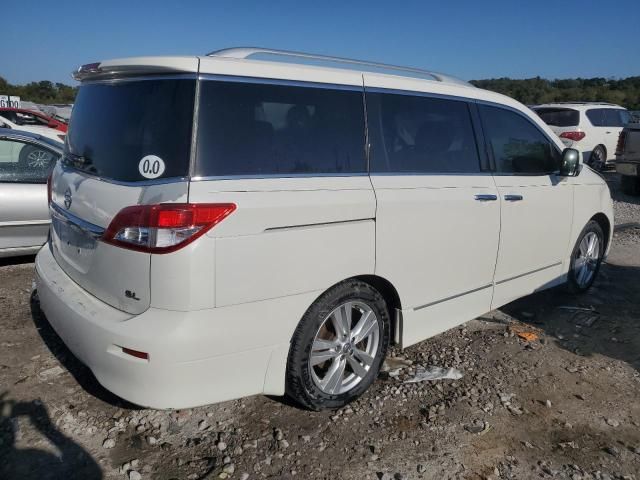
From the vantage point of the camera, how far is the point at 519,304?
4918 millimetres

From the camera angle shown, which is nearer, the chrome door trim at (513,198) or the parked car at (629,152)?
the chrome door trim at (513,198)

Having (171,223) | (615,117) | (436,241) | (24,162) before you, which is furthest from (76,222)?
(615,117)

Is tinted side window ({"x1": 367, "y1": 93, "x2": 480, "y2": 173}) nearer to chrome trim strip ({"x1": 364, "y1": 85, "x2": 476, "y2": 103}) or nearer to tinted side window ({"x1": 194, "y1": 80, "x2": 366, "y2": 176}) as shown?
chrome trim strip ({"x1": 364, "y1": 85, "x2": 476, "y2": 103})

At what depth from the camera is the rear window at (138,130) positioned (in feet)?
7.91

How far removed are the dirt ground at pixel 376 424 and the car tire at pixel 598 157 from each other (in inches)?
477

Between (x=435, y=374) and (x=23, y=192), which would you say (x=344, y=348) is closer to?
(x=435, y=374)

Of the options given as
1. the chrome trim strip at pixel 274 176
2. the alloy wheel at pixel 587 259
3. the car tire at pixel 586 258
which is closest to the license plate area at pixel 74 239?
the chrome trim strip at pixel 274 176

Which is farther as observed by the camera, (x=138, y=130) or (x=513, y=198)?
(x=513, y=198)

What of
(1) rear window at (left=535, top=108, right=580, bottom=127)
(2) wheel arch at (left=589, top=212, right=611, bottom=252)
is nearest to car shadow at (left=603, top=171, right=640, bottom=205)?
(1) rear window at (left=535, top=108, right=580, bottom=127)

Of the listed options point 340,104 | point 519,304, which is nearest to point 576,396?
point 519,304

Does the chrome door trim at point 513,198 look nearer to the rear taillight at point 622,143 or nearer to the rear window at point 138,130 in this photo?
the rear window at point 138,130

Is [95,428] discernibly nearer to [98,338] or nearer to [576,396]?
[98,338]

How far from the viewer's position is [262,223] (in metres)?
2.48

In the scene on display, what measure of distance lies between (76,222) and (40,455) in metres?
1.14
